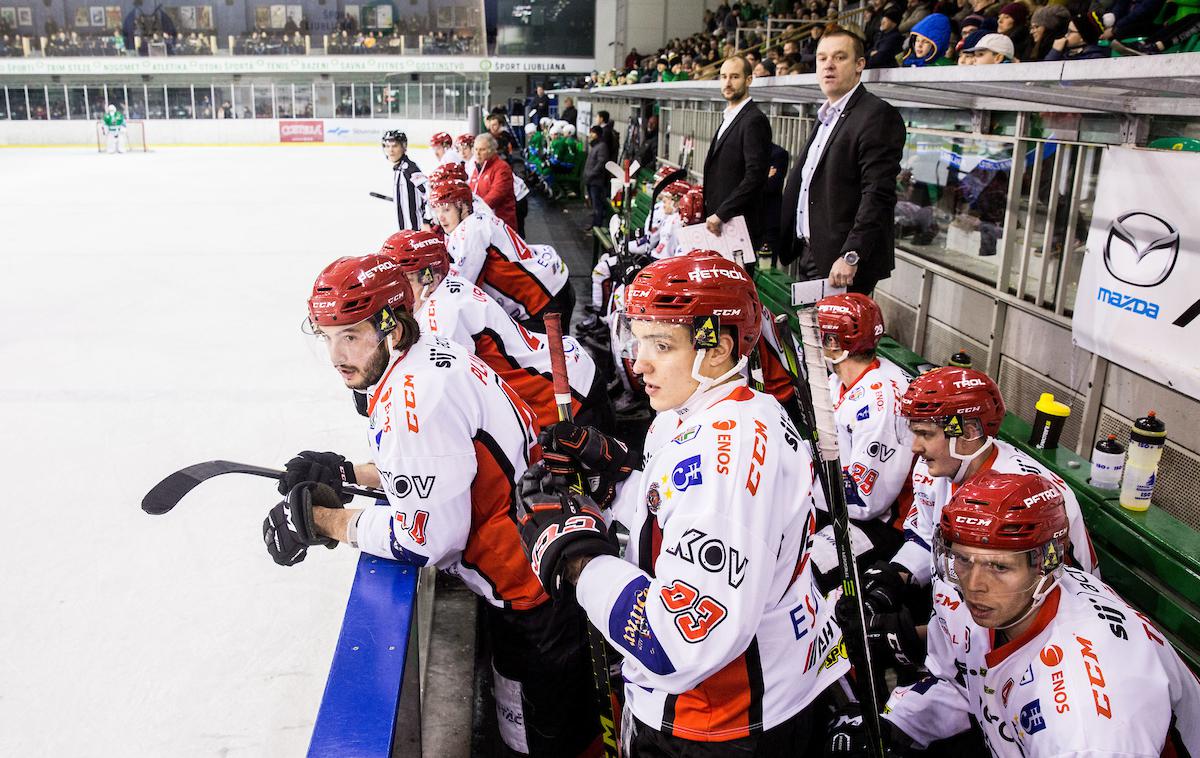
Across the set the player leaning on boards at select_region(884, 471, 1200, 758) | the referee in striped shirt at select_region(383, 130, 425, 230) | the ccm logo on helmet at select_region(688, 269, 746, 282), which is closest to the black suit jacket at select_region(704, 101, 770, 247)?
the player leaning on boards at select_region(884, 471, 1200, 758)

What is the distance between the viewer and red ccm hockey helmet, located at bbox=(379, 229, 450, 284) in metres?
3.49

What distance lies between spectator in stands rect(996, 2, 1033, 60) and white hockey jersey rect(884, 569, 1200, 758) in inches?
174

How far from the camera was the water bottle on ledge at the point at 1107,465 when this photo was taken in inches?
107

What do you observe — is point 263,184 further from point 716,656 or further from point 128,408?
point 716,656

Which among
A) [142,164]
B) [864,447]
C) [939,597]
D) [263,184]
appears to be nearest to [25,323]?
[864,447]

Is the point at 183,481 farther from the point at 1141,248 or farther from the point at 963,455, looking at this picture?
the point at 1141,248

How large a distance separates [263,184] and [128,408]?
11875 millimetres

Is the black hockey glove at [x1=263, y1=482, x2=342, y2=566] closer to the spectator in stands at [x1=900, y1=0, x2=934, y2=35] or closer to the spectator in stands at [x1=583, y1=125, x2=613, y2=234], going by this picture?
the spectator in stands at [x1=900, y1=0, x2=934, y2=35]

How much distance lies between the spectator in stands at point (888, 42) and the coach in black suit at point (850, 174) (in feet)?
11.7

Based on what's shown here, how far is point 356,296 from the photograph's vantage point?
2.00m

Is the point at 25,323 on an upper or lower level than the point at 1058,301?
Result: lower

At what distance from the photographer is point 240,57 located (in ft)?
100

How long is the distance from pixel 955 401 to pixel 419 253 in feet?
6.72

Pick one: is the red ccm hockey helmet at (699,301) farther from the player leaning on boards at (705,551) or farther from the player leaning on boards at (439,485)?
the player leaning on boards at (439,485)
